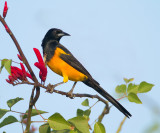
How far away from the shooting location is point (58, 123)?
1.95 meters

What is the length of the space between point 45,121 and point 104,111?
75 cm

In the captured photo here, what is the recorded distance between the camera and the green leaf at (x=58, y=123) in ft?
6.32

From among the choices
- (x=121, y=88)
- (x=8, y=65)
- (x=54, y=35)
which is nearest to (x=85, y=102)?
(x=121, y=88)

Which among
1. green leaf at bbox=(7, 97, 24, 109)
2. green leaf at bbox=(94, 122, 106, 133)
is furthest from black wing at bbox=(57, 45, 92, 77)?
green leaf at bbox=(94, 122, 106, 133)

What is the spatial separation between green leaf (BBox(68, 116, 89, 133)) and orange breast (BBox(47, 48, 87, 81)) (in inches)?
106

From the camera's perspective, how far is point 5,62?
188 cm

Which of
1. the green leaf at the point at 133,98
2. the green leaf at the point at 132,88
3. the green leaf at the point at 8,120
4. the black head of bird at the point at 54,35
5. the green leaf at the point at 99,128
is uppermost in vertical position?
the black head of bird at the point at 54,35

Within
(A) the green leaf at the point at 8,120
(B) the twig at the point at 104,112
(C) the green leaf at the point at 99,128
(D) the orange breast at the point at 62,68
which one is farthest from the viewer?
(D) the orange breast at the point at 62,68

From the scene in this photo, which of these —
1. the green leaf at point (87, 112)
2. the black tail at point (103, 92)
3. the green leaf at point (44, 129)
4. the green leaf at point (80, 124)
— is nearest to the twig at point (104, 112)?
the green leaf at point (87, 112)

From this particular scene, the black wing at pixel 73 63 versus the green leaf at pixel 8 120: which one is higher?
the black wing at pixel 73 63

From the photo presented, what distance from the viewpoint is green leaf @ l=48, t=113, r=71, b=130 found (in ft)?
6.32

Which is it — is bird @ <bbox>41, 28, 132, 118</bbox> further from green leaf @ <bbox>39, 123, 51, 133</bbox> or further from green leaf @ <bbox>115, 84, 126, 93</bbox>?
green leaf @ <bbox>39, 123, 51, 133</bbox>

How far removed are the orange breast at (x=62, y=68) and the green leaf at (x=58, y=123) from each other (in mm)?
2731

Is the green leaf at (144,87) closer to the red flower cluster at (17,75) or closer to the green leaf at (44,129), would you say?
the green leaf at (44,129)
